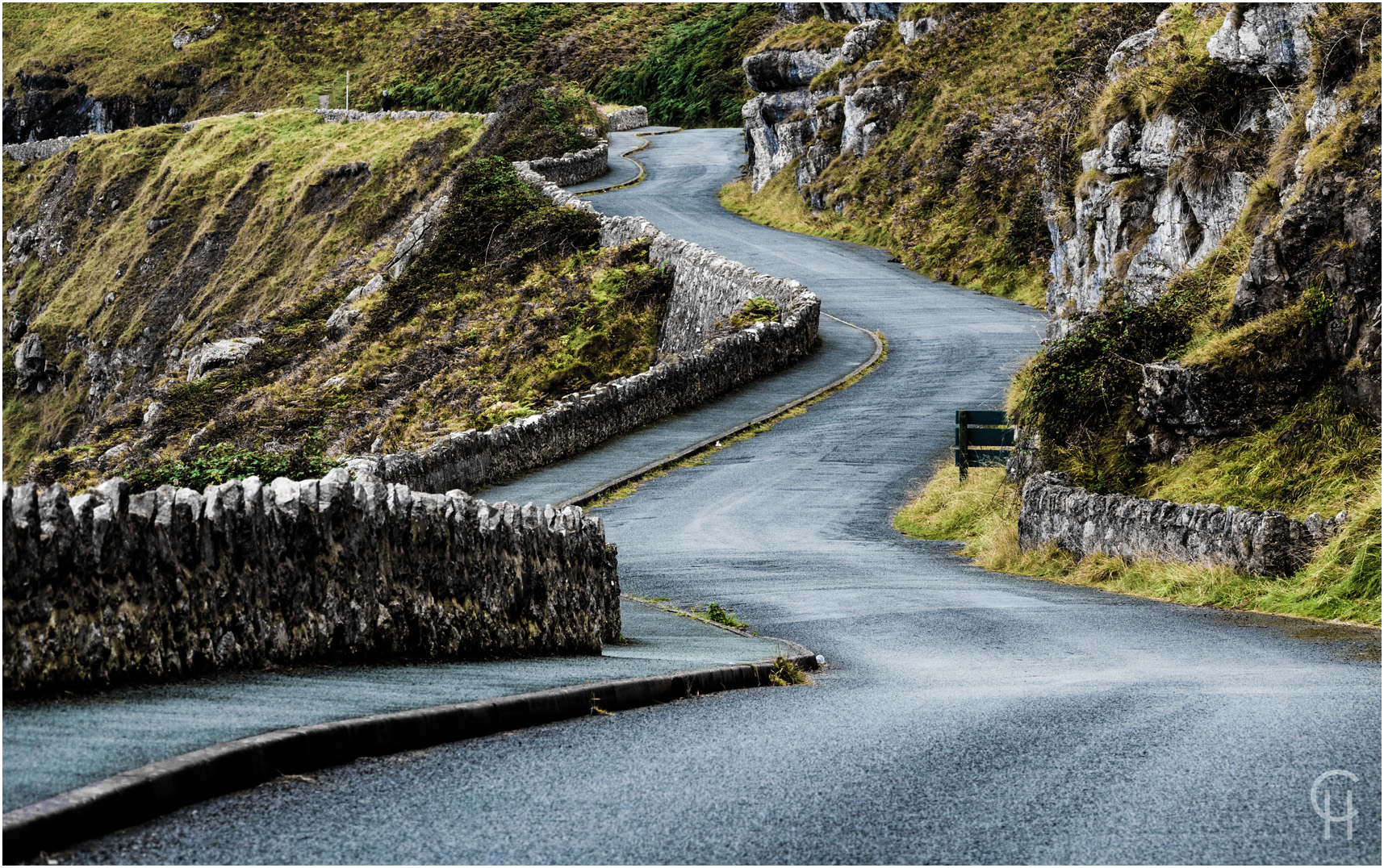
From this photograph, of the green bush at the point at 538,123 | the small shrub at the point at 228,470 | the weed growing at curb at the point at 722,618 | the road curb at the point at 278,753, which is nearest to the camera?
the road curb at the point at 278,753

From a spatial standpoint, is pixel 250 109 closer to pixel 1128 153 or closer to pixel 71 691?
pixel 1128 153

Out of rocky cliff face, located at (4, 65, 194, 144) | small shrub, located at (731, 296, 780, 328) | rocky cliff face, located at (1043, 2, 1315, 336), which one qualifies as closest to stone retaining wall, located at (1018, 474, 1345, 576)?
rocky cliff face, located at (1043, 2, 1315, 336)

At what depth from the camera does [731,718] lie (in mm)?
7984

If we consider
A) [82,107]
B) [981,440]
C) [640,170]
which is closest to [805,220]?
[640,170]

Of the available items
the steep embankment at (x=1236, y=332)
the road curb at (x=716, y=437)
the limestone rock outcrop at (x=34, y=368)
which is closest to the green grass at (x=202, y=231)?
the limestone rock outcrop at (x=34, y=368)

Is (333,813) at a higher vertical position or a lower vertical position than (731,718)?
higher

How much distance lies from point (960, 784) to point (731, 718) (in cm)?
205

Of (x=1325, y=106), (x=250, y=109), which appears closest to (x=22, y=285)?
(x=250, y=109)

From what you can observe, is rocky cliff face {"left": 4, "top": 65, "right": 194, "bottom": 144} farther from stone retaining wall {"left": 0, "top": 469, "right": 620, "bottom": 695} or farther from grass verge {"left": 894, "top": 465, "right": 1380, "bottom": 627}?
stone retaining wall {"left": 0, "top": 469, "right": 620, "bottom": 695}

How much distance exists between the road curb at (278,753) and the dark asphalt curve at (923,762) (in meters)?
0.10

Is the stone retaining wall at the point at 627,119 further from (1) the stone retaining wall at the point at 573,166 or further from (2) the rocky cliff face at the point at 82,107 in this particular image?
(2) the rocky cliff face at the point at 82,107

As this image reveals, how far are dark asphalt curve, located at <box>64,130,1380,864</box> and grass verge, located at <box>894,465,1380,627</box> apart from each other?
395mm

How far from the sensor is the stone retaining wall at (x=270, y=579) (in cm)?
625

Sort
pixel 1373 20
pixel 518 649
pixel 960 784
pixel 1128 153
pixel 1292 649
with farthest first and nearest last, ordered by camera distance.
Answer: pixel 1128 153, pixel 1373 20, pixel 1292 649, pixel 518 649, pixel 960 784
